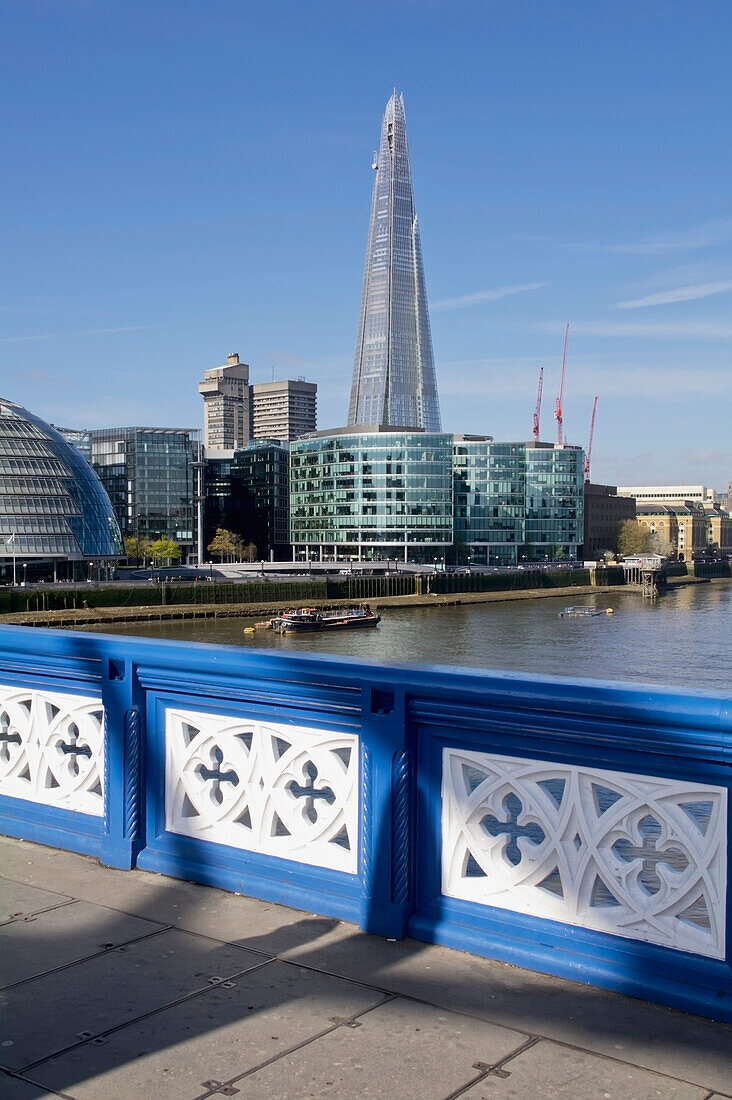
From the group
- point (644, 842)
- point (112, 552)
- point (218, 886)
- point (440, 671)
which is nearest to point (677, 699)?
point (644, 842)

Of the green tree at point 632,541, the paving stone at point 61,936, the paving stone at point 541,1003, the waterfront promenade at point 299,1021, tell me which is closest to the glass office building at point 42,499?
the paving stone at point 61,936

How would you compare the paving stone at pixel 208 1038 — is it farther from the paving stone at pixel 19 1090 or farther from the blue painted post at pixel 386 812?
the blue painted post at pixel 386 812

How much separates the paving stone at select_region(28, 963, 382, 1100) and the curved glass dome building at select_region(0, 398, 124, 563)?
88.9m

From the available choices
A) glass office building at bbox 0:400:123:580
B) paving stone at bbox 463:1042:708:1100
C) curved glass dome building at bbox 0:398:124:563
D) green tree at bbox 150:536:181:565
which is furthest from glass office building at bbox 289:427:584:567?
paving stone at bbox 463:1042:708:1100

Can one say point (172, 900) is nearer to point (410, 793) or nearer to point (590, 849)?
point (410, 793)

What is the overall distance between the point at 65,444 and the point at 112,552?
1042cm

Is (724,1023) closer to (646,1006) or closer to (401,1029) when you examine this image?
(646,1006)

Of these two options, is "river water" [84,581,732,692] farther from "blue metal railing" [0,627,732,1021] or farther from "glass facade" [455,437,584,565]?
"glass facade" [455,437,584,565]

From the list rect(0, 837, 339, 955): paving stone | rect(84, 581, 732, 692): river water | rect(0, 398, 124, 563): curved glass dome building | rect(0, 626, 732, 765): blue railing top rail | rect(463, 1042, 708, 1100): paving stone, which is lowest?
rect(84, 581, 732, 692): river water

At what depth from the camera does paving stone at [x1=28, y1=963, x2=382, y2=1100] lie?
3.44 meters

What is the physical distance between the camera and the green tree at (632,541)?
182875 millimetres

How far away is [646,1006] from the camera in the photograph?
396cm

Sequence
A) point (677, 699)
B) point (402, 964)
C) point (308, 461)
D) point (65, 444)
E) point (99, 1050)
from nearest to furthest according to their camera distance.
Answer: point (99, 1050) → point (677, 699) → point (402, 964) → point (65, 444) → point (308, 461)

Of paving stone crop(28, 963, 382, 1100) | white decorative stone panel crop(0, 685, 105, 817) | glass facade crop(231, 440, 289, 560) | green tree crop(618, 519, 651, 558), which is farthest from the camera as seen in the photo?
green tree crop(618, 519, 651, 558)
